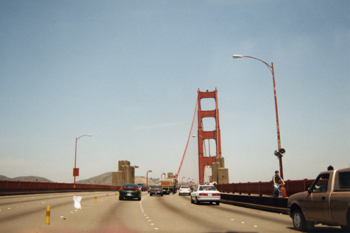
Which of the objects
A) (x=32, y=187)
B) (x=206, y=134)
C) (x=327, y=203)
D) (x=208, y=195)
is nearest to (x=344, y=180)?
(x=327, y=203)

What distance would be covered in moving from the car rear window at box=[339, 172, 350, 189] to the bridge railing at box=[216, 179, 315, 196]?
5.87ft

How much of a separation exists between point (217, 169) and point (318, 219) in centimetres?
4629

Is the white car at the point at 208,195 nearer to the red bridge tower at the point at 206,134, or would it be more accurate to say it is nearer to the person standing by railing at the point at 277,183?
the person standing by railing at the point at 277,183

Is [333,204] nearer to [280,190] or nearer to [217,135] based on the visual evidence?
[280,190]

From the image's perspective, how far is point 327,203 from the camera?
9.26 m

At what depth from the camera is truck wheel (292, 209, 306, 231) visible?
10484 millimetres

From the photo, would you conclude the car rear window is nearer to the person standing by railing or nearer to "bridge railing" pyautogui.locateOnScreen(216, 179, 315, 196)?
"bridge railing" pyautogui.locateOnScreen(216, 179, 315, 196)

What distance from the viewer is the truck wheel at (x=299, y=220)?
413 inches

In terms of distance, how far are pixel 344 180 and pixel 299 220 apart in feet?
7.81

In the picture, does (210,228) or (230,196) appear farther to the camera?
(230,196)

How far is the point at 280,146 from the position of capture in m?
20.2

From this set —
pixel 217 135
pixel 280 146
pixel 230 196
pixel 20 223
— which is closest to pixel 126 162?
pixel 217 135

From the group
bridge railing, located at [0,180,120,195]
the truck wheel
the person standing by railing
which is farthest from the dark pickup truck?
bridge railing, located at [0,180,120,195]

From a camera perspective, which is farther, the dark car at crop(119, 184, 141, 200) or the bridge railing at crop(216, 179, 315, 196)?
the dark car at crop(119, 184, 141, 200)
